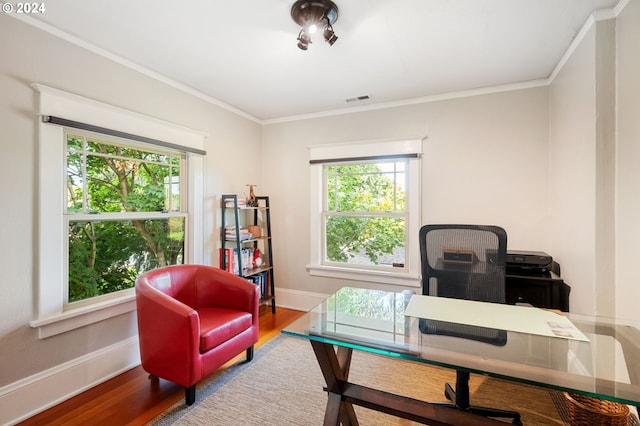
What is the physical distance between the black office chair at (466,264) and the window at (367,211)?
1.24m

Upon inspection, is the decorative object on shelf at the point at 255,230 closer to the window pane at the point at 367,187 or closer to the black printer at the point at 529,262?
the window pane at the point at 367,187

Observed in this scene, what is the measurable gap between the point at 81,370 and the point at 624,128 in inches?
152

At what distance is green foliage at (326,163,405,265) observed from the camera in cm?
335

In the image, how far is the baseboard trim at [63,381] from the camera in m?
1.73

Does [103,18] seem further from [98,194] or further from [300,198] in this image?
[300,198]

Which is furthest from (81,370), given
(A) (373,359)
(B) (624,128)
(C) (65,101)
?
(B) (624,128)

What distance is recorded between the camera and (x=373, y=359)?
2490 millimetres

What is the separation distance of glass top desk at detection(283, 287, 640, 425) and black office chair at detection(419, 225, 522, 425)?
16.8 inches

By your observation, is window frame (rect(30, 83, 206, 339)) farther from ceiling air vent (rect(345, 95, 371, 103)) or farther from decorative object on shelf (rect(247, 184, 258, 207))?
ceiling air vent (rect(345, 95, 371, 103))

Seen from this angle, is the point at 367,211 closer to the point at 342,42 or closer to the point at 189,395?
the point at 342,42

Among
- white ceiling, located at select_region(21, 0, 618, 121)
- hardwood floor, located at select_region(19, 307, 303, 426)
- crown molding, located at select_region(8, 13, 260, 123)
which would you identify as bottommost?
hardwood floor, located at select_region(19, 307, 303, 426)

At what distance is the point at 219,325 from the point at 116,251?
1151 mm

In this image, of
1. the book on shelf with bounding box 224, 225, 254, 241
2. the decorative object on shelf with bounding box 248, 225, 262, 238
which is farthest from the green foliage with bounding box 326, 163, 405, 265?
the book on shelf with bounding box 224, 225, 254, 241

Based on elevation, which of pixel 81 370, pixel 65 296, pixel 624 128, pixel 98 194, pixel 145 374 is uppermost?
pixel 624 128
